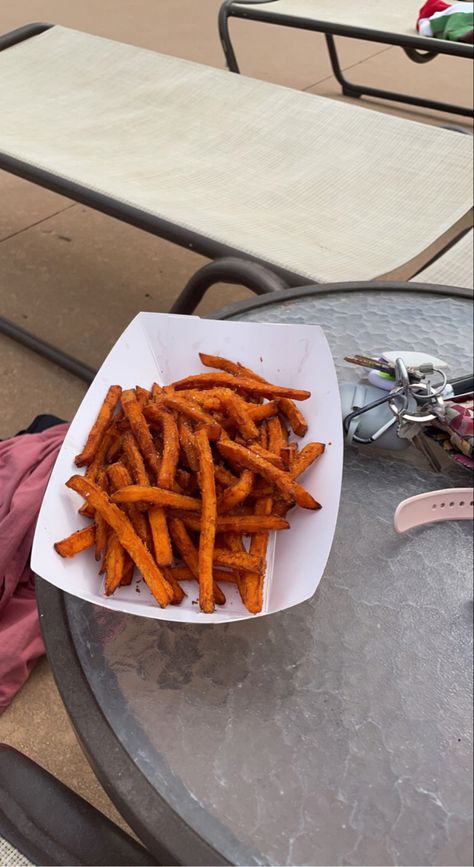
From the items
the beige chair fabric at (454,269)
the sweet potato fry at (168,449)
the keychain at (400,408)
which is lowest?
the beige chair fabric at (454,269)

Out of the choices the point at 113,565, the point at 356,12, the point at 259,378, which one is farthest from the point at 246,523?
the point at 356,12

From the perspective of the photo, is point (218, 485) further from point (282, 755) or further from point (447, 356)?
point (447, 356)

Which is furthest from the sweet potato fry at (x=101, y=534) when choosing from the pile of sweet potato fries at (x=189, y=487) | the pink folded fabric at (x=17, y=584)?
the pink folded fabric at (x=17, y=584)

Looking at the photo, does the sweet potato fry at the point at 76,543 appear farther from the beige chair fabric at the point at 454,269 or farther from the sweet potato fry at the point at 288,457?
the beige chair fabric at the point at 454,269

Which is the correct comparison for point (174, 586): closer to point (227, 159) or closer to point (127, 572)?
point (127, 572)

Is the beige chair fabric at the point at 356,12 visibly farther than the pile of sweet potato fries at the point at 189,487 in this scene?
Yes

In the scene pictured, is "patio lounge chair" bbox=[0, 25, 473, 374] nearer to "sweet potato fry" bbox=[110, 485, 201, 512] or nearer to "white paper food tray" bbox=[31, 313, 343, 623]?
"white paper food tray" bbox=[31, 313, 343, 623]

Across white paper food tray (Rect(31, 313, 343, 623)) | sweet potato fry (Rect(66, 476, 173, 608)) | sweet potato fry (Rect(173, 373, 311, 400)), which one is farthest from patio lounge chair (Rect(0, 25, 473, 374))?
sweet potato fry (Rect(66, 476, 173, 608))
